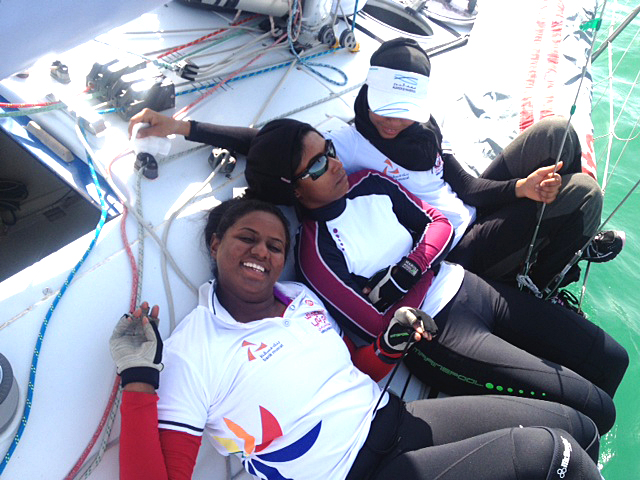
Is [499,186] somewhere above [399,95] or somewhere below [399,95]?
below

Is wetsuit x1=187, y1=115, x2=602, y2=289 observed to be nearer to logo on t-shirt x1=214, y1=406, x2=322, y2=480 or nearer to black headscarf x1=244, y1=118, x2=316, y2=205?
black headscarf x1=244, y1=118, x2=316, y2=205

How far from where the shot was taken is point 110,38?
2025 millimetres

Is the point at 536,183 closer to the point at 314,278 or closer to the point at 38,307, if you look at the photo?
the point at 314,278

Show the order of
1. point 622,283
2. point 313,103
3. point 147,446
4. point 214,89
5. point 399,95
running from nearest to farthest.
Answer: point 147,446 < point 399,95 < point 214,89 < point 313,103 < point 622,283

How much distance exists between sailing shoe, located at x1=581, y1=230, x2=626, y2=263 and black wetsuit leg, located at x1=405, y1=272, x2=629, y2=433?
376mm

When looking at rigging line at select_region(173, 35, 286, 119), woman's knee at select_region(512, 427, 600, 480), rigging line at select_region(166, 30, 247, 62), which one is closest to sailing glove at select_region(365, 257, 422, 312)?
woman's knee at select_region(512, 427, 600, 480)

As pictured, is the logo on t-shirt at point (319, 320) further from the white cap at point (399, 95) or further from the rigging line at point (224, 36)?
the rigging line at point (224, 36)

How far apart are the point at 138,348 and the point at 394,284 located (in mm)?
685

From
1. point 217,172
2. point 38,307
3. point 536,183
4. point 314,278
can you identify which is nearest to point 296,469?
point 314,278

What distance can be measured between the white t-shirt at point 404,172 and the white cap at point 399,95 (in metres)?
0.13

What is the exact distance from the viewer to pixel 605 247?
1.82 meters

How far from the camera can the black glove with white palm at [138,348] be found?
36.9 inches

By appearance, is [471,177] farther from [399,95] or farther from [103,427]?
[103,427]

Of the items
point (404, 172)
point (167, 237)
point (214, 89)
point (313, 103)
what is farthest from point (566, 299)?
point (214, 89)
